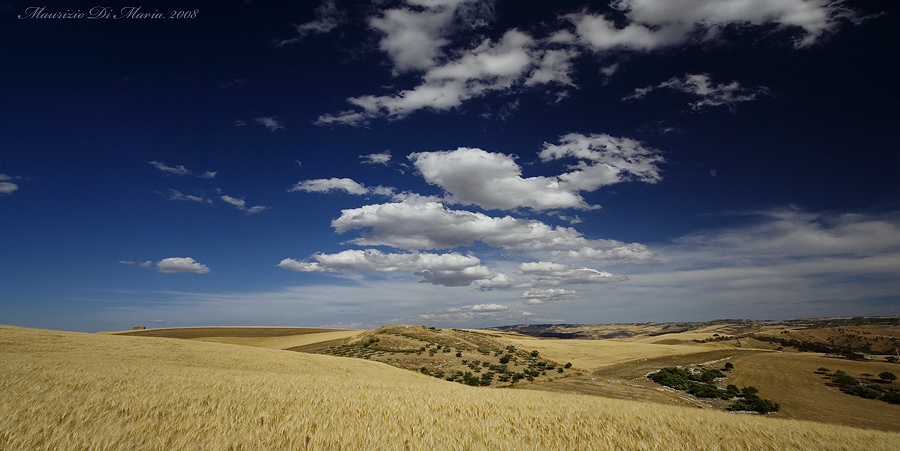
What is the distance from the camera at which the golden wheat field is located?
6.69 metres

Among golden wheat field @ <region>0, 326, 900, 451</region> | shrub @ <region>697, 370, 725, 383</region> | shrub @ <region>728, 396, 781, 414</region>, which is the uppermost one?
golden wheat field @ <region>0, 326, 900, 451</region>

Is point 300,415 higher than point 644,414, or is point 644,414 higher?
point 300,415

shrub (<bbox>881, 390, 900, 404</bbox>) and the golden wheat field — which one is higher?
the golden wheat field

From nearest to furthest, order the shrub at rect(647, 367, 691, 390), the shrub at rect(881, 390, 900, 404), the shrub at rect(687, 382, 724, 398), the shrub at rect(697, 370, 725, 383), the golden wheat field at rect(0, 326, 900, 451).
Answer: the golden wheat field at rect(0, 326, 900, 451) → the shrub at rect(881, 390, 900, 404) → the shrub at rect(687, 382, 724, 398) → the shrub at rect(647, 367, 691, 390) → the shrub at rect(697, 370, 725, 383)

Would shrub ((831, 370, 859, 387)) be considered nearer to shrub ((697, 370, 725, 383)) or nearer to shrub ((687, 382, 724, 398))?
shrub ((697, 370, 725, 383))

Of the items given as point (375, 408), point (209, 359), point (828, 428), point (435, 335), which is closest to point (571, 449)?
point (375, 408)

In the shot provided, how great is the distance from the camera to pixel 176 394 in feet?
31.0

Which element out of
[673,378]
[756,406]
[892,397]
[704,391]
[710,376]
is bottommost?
[710,376]

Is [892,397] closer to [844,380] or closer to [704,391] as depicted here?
[844,380]

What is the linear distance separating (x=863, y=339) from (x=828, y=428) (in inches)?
4152

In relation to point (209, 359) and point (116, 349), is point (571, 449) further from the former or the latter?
point (116, 349)

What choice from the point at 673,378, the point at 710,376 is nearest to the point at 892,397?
the point at 710,376

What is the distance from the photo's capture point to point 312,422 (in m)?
8.10

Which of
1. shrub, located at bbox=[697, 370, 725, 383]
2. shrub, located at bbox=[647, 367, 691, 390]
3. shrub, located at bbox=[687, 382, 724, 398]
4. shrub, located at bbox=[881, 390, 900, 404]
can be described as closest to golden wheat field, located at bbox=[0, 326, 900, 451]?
shrub, located at bbox=[687, 382, 724, 398]
